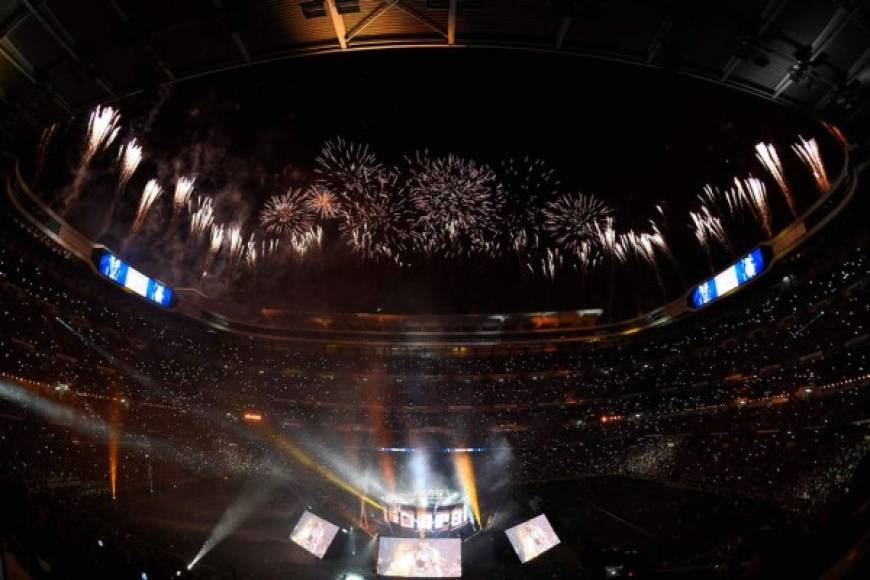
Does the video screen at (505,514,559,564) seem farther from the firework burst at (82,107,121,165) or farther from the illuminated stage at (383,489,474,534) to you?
the firework burst at (82,107,121,165)

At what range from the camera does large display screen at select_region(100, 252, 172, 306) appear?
20875 millimetres

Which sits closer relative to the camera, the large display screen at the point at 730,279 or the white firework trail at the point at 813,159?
the white firework trail at the point at 813,159

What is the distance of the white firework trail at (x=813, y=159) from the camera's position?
13773 millimetres

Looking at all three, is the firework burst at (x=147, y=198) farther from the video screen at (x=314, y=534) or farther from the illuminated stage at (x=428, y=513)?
the illuminated stage at (x=428, y=513)

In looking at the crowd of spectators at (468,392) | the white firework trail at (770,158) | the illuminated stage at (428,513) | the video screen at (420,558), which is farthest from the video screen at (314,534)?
the white firework trail at (770,158)

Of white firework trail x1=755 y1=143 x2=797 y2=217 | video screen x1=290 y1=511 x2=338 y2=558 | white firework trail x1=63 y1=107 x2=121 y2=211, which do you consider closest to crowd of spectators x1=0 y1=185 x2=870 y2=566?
white firework trail x1=755 y1=143 x2=797 y2=217

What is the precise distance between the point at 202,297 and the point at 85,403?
14.1m

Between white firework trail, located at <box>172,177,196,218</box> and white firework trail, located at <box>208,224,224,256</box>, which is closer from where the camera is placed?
white firework trail, located at <box>172,177,196,218</box>

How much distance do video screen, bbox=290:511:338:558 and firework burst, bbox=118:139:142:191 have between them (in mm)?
12565

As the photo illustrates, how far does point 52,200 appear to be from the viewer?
1775cm

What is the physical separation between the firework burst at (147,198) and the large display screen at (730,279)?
23387 millimetres

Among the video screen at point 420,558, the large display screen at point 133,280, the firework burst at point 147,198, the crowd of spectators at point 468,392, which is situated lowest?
the video screen at point 420,558

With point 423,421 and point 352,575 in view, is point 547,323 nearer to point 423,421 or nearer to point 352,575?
point 423,421

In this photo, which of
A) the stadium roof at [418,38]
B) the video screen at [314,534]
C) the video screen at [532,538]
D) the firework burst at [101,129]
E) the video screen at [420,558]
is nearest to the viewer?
the stadium roof at [418,38]
